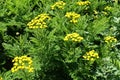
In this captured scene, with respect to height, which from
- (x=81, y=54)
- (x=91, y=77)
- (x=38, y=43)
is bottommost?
(x=91, y=77)

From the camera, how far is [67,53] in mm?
3768

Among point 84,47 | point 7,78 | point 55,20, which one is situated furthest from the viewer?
point 55,20

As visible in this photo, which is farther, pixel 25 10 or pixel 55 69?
pixel 25 10

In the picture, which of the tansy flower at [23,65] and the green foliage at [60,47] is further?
the green foliage at [60,47]

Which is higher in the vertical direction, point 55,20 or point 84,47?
point 55,20

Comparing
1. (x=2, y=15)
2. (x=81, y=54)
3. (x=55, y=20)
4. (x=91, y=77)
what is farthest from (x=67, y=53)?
(x=2, y=15)

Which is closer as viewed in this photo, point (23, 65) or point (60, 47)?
point (23, 65)

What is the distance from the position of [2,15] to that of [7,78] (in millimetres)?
1263

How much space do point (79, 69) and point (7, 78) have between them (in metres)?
0.90

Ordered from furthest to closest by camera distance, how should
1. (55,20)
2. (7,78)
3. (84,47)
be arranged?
(55,20), (84,47), (7,78)

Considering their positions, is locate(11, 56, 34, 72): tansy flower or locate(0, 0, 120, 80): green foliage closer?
locate(11, 56, 34, 72): tansy flower

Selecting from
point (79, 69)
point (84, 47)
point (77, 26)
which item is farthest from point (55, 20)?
point (79, 69)

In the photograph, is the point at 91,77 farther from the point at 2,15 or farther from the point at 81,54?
the point at 2,15

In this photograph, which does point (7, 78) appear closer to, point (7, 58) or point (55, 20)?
point (7, 58)
